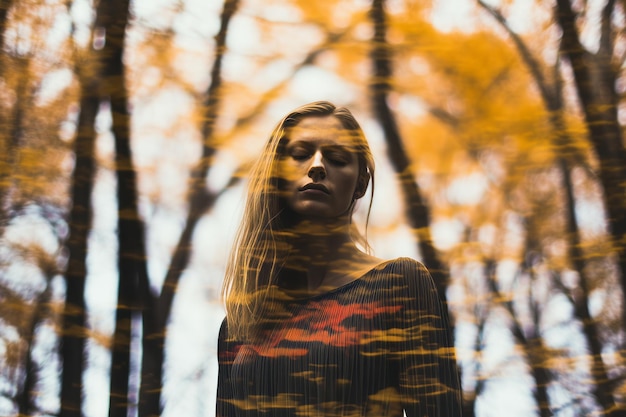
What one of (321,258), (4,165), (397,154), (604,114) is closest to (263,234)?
(321,258)

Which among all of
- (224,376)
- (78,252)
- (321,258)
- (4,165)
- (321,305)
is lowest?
(224,376)

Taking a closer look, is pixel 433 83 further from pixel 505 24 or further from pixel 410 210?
pixel 410 210

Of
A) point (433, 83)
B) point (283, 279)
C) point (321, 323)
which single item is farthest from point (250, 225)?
point (433, 83)

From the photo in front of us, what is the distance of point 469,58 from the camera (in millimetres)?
2336

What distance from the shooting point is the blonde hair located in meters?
1.73

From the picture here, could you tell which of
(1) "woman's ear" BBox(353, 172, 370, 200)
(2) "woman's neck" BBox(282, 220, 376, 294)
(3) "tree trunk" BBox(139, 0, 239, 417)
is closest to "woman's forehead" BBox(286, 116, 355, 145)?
(1) "woman's ear" BBox(353, 172, 370, 200)

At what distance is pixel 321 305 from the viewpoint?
1.68 metres

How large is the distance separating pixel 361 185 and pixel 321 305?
1.08ft

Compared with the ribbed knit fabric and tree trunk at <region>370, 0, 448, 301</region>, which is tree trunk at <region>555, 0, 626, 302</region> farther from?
the ribbed knit fabric

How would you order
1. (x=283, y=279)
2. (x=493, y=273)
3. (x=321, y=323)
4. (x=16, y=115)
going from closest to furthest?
1. (x=321, y=323)
2. (x=283, y=279)
3. (x=493, y=273)
4. (x=16, y=115)

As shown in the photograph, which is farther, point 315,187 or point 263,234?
point 263,234

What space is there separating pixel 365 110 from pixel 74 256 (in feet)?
3.33

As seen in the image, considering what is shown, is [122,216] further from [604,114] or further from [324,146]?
[604,114]

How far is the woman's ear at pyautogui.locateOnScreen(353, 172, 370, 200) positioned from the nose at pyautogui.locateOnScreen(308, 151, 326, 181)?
154mm
